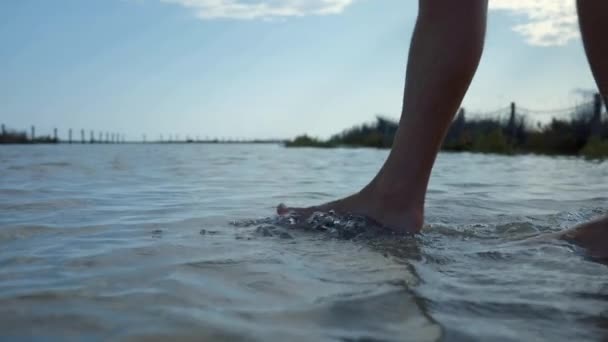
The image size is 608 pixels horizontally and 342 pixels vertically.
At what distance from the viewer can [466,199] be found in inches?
93.4

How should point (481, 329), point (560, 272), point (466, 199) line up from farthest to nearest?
point (466, 199), point (560, 272), point (481, 329)

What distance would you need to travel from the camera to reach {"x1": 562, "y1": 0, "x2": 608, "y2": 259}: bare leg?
3.67ft

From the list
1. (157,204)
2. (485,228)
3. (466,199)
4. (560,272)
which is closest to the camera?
(560,272)

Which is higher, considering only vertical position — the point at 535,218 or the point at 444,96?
the point at 444,96

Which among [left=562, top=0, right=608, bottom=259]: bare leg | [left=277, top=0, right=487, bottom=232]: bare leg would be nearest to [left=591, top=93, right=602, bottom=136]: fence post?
[left=277, top=0, right=487, bottom=232]: bare leg

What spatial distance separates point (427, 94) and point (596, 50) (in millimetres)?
384

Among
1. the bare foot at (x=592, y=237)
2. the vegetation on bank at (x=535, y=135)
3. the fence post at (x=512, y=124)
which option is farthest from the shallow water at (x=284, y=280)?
the fence post at (x=512, y=124)

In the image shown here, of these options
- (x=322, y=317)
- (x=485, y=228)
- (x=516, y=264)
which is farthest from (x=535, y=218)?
(x=322, y=317)

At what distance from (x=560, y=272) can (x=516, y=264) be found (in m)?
0.08

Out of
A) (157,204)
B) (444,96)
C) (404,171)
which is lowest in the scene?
(157,204)

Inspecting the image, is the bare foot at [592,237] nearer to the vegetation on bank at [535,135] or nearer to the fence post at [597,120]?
the vegetation on bank at [535,135]

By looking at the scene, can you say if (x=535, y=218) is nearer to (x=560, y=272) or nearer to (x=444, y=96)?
(x=444, y=96)

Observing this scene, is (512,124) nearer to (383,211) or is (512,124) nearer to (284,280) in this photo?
(383,211)

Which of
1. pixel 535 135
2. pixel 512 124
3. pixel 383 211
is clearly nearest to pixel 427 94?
pixel 383 211
